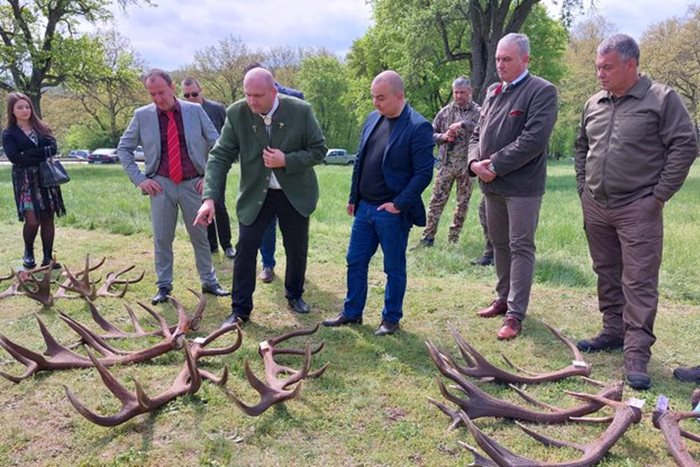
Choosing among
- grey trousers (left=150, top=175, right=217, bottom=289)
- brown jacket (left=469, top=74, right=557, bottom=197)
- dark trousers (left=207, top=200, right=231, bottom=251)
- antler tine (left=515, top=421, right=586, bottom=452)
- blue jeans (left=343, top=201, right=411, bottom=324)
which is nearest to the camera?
antler tine (left=515, top=421, right=586, bottom=452)

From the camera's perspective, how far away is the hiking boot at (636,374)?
3.94 metres

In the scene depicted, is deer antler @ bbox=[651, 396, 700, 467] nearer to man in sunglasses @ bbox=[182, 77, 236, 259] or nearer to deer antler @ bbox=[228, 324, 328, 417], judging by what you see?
deer antler @ bbox=[228, 324, 328, 417]

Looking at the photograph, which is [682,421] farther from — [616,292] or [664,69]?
[664,69]

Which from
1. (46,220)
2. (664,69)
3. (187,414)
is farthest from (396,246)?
(664,69)

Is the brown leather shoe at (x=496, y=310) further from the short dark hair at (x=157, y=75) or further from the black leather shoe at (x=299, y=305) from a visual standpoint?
the short dark hair at (x=157, y=75)

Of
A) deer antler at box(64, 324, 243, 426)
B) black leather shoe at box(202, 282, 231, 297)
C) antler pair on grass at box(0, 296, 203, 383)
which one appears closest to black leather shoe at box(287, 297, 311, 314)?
black leather shoe at box(202, 282, 231, 297)

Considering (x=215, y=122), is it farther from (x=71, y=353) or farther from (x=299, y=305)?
(x=71, y=353)

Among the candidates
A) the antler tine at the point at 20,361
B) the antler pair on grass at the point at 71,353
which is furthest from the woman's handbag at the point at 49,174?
the antler tine at the point at 20,361

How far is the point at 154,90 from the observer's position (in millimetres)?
5332

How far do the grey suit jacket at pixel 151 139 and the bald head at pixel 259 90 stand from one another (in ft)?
3.57

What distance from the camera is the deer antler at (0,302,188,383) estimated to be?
3.85 meters

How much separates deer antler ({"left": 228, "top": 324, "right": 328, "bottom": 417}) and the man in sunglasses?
123 inches

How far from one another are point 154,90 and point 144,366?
2.58 metres

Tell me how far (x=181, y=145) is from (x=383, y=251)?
7.54ft
